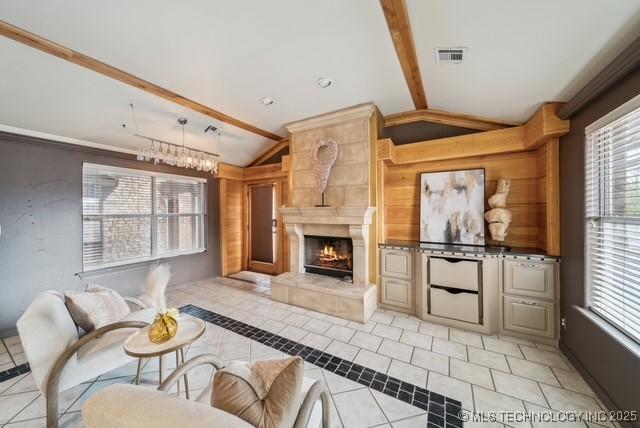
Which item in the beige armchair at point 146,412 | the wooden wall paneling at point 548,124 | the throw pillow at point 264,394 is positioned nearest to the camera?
the beige armchair at point 146,412

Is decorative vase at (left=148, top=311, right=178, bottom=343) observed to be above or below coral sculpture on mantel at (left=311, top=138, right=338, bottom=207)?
below

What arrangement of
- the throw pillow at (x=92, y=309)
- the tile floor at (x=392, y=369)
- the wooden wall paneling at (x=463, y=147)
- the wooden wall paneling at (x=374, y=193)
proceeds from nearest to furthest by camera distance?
the tile floor at (x=392, y=369) < the throw pillow at (x=92, y=309) < the wooden wall paneling at (x=463, y=147) < the wooden wall paneling at (x=374, y=193)

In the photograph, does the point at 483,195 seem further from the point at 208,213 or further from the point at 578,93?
the point at 208,213

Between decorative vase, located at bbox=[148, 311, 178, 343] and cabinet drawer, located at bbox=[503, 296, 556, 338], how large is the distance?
3252mm

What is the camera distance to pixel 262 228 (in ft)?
17.4

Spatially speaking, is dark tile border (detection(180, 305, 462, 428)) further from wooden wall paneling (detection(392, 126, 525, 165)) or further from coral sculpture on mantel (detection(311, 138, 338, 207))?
wooden wall paneling (detection(392, 126, 525, 165))

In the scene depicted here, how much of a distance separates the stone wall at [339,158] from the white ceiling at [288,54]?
0.33 meters

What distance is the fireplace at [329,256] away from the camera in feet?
12.0

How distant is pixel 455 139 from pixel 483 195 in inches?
32.7

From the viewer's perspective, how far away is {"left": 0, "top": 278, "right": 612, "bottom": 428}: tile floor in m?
1.67

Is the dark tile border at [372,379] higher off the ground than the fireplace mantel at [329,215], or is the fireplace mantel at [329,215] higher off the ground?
the fireplace mantel at [329,215]

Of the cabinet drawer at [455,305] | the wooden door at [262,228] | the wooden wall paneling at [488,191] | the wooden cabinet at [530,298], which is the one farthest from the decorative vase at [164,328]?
the wooden door at [262,228]

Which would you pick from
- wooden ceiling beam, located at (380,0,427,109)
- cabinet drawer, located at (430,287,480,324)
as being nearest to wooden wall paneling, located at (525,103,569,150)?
wooden ceiling beam, located at (380,0,427,109)

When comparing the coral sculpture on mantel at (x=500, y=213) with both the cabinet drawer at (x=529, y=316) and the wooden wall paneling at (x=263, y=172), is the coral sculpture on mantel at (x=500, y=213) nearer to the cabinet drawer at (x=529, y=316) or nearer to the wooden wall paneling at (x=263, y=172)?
the cabinet drawer at (x=529, y=316)
